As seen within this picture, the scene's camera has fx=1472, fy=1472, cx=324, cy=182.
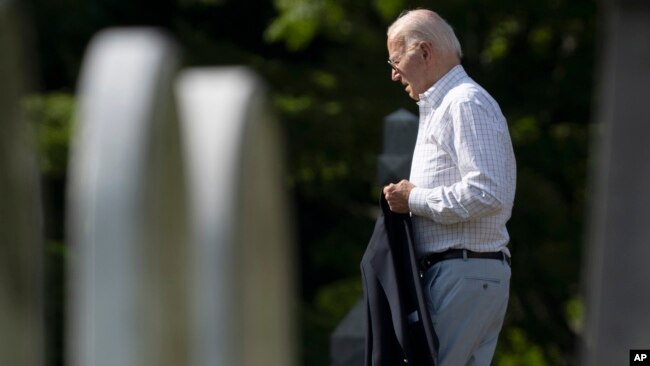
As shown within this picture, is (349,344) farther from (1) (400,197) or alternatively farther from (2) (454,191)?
(2) (454,191)

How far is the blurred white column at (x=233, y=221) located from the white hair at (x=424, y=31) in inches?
64.8

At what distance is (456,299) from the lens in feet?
13.6

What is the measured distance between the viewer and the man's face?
4199 mm

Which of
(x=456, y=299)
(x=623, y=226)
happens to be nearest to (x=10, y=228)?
(x=623, y=226)

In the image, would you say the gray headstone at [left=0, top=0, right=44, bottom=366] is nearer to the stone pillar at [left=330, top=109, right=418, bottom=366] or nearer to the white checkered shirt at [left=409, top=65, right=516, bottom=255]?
the white checkered shirt at [left=409, top=65, right=516, bottom=255]

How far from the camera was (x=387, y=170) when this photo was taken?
5.14 m

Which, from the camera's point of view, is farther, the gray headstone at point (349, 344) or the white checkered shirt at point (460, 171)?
the gray headstone at point (349, 344)

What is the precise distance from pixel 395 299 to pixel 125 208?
2.08 meters

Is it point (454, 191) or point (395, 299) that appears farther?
point (395, 299)

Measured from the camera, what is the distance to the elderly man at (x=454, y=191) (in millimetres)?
4039

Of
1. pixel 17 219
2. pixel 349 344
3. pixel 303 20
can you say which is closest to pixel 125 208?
pixel 17 219

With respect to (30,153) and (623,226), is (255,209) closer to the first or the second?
(30,153)

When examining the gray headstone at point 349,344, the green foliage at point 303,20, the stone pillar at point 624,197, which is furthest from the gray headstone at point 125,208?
the green foliage at point 303,20

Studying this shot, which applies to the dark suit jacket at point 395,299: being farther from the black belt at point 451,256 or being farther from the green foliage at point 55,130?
the green foliage at point 55,130
